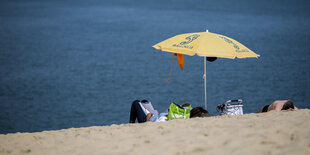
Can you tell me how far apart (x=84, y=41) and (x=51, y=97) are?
22515mm

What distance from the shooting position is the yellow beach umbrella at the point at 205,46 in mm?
7078

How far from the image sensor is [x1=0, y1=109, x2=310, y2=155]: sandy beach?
14.7 ft

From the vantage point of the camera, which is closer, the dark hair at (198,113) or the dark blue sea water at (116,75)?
the dark hair at (198,113)

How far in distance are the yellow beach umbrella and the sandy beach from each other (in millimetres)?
1431

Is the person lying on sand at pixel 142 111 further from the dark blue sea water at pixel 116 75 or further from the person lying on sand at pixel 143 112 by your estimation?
the dark blue sea water at pixel 116 75

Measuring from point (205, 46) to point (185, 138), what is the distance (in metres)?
2.67

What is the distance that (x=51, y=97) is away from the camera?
20.7m

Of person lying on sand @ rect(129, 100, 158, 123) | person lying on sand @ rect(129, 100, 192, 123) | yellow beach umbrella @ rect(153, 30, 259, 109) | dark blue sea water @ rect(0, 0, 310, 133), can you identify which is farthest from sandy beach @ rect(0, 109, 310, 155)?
dark blue sea water @ rect(0, 0, 310, 133)

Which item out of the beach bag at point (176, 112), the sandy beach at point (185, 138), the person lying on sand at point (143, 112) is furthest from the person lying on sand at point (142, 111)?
the sandy beach at point (185, 138)

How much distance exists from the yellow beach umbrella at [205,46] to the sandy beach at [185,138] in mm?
1431

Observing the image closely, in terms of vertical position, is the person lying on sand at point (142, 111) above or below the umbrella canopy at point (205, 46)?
below

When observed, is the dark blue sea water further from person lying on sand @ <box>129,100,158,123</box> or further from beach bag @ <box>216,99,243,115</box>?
beach bag @ <box>216,99,243,115</box>

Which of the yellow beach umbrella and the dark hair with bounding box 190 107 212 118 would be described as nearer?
the dark hair with bounding box 190 107 212 118

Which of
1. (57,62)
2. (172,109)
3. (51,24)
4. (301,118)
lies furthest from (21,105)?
(51,24)
